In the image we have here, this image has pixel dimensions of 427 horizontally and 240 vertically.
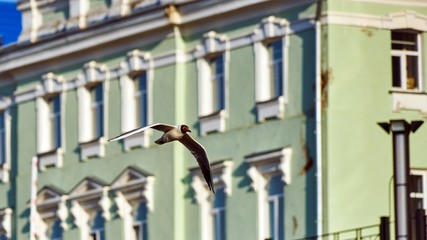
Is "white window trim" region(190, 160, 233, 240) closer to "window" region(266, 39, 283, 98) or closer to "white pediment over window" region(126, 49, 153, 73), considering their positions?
"window" region(266, 39, 283, 98)

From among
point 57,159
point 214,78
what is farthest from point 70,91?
point 214,78

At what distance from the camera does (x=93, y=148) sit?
64750 mm

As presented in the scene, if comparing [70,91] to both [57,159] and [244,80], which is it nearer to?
[57,159]

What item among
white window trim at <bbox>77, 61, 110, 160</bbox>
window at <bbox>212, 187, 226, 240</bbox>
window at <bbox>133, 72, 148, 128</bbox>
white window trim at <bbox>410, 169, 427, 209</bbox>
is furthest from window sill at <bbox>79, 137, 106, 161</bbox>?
white window trim at <bbox>410, 169, 427, 209</bbox>

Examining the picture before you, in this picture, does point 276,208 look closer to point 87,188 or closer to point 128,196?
point 128,196

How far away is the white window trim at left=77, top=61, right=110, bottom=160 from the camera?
6431 cm

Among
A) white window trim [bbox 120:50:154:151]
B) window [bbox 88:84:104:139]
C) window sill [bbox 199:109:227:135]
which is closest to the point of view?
window sill [bbox 199:109:227:135]

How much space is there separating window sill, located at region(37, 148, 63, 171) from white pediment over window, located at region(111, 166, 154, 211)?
2.48 m

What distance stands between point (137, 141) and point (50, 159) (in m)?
3.20

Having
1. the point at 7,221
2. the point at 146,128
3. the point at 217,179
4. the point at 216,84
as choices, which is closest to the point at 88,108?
the point at 7,221

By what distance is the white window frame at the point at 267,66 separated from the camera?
57688 millimetres

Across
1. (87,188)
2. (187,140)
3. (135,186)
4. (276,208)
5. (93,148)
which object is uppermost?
(93,148)

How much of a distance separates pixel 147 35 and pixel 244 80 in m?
4.24

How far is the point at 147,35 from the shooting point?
62.8 m
